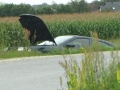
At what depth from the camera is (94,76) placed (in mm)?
5930

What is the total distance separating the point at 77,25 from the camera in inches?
1330

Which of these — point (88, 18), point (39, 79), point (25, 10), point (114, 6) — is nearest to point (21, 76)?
point (39, 79)

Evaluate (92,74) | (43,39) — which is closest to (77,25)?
(43,39)

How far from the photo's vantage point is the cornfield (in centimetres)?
2844

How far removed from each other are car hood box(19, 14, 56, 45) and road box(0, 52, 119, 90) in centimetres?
111

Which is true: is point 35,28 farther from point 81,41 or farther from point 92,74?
point 92,74

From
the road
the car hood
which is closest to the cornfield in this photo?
the car hood

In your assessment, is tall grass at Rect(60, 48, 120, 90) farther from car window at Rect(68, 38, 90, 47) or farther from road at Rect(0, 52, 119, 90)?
car window at Rect(68, 38, 90, 47)

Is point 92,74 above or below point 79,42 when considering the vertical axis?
above

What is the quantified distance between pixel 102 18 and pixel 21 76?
1010 inches

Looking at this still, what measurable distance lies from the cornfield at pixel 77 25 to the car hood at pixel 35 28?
9.92m

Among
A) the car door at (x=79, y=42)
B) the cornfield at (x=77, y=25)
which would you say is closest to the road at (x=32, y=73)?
the car door at (x=79, y=42)

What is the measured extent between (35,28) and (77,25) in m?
16.9

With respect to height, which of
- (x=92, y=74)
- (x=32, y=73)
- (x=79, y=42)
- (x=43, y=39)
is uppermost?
(x=92, y=74)
